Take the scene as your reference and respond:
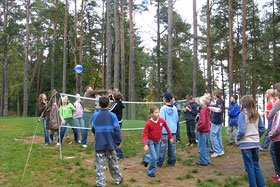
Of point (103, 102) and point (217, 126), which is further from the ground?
point (103, 102)

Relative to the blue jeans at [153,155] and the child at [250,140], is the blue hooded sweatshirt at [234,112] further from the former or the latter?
the child at [250,140]

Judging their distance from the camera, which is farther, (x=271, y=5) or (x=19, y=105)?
(x=19, y=105)

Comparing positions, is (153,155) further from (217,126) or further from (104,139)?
(217,126)

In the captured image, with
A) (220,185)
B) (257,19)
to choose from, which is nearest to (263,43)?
(257,19)

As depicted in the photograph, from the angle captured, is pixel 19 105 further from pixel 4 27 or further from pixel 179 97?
pixel 179 97

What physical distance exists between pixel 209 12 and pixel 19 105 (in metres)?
41.5

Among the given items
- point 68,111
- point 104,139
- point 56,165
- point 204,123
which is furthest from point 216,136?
point 68,111

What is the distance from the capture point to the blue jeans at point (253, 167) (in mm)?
4301

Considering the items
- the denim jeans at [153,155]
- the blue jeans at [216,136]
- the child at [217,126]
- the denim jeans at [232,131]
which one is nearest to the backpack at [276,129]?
the denim jeans at [153,155]

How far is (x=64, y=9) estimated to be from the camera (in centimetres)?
2859

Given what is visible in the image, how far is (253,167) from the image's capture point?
14.2 ft

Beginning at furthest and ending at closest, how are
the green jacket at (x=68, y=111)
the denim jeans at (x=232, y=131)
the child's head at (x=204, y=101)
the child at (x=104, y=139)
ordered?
the green jacket at (x=68, y=111) → the denim jeans at (x=232, y=131) → the child's head at (x=204, y=101) → the child at (x=104, y=139)

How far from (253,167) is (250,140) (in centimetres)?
48

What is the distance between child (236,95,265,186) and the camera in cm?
431
